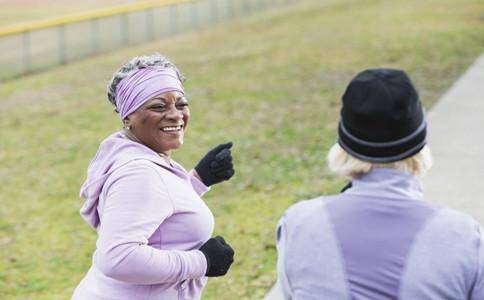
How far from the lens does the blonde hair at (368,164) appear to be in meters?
2.58

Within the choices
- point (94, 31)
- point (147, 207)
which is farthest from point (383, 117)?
point (94, 31)

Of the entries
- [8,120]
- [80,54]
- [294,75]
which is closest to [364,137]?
[8,120]

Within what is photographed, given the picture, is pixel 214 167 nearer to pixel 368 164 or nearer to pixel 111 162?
pixel 111 162

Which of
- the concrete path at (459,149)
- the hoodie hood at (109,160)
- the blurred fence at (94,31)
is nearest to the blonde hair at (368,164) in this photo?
the hoodie hood at (109,160)

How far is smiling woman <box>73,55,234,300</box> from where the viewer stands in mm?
3184

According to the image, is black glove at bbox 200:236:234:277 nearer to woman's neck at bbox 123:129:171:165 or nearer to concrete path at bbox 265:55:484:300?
woman's neck at bbox 123:129:171:165

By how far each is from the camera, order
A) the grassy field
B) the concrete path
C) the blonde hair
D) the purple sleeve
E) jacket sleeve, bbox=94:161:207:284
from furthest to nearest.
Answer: the concrete path, the grassy field, the purple sleeve, jacket sleeve, bbox=94:161:207:284, the blonde hair

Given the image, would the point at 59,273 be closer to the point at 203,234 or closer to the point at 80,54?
the point at 203,234

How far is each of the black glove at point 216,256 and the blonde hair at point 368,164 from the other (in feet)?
2.84

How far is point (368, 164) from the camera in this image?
8.47ft

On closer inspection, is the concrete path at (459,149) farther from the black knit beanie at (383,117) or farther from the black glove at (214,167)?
the black knit beanie at (383,117)

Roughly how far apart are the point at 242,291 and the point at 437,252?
393 centimetres

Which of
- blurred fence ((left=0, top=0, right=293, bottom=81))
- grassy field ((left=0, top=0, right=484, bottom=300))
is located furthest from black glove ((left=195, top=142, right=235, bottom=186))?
blurred fence ((left=0, top=0, right=293, bottom=81))

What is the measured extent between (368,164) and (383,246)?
0.24 m
